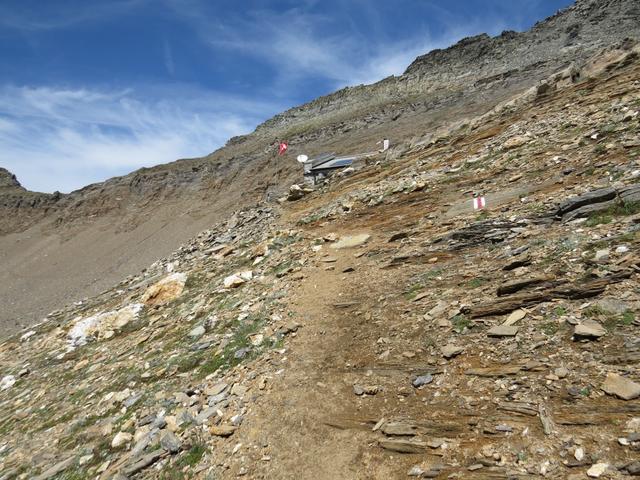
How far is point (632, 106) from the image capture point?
13.3 meters

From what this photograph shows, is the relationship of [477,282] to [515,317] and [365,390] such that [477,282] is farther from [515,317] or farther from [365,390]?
[365,390]

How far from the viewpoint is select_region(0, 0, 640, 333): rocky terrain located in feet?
134

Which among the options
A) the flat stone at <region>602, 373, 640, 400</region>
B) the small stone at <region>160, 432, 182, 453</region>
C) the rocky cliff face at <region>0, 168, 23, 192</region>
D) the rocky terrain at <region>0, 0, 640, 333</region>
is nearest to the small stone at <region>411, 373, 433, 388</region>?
the flat stone at <region>602, 373, 640, 400</region>

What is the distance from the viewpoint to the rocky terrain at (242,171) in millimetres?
40969

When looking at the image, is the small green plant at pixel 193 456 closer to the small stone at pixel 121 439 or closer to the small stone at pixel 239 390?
the small stone at pixel 239 390

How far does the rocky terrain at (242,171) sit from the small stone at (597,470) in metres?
33.6

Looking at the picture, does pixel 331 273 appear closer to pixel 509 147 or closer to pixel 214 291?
pixel 214 291

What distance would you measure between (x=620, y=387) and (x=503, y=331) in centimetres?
188

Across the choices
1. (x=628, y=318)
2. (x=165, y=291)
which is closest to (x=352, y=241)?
(x=165, y=291)

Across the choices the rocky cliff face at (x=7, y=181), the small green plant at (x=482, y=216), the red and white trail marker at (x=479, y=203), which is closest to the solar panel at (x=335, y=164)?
the red and white trail marker at (x=479, y=203)

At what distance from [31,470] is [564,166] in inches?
578

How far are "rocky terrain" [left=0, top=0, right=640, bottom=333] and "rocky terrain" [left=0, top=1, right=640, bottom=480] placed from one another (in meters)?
22.5

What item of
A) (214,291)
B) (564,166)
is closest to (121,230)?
(214,291)

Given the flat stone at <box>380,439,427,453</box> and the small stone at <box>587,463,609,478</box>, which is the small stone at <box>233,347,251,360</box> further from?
the small stone at <box>587,463,609,478</box>
